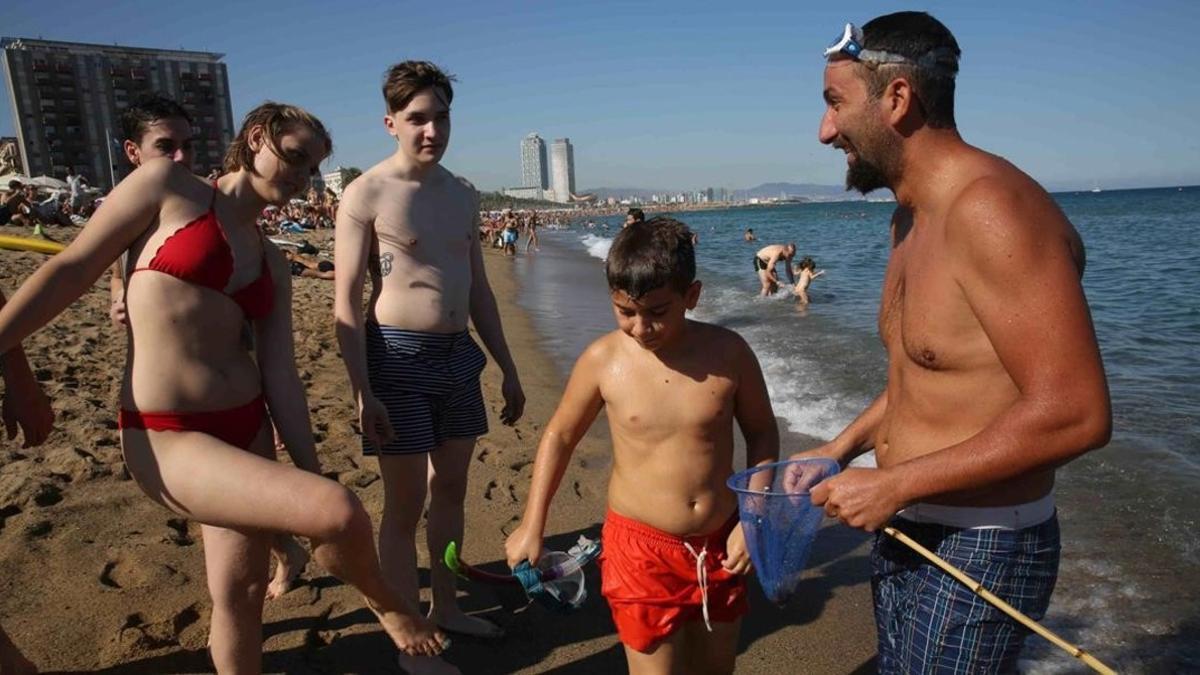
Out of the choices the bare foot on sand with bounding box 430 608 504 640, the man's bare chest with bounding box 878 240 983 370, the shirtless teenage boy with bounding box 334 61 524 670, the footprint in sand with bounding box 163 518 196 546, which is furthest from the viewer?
the footprint in sand with bounding box 163 518 196 546

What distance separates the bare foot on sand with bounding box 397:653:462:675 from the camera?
3.07m

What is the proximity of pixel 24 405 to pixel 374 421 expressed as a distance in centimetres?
117

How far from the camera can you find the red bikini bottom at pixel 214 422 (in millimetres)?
2234

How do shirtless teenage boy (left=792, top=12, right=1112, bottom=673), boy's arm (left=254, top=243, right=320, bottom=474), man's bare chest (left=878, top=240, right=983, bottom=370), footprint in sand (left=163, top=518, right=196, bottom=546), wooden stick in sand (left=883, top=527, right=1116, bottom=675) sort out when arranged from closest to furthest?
shirtless teenage boy (left=792, top=12, right=1112, bottom=673) → wooden stick in sand (left=883, top=527, right=1116, bottom=675) → man's bare chest (left=878, top=240, right=983, bottom=370) → boy's arm (left=254, top=243, right=320, bottom=474) → footprint in sand (left=163, top=518, right=196, bottom=546)

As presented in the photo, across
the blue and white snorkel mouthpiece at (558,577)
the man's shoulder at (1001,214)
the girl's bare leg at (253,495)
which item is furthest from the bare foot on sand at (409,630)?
the man's shoulder at (1001,214)

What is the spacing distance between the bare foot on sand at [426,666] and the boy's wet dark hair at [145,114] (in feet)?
9.85

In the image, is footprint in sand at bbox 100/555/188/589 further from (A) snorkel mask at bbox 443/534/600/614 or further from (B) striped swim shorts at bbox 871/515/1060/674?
(B) striped swim shorts at bbox 871/515/1060/674

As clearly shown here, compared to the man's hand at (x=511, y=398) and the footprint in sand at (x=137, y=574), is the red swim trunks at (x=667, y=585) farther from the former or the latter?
the footprint in sand at (x=137, y=574)

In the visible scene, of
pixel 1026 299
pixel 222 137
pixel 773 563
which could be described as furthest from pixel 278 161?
pixel 222 137

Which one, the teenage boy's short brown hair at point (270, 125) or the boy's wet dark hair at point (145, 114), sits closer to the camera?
the teenage boy's short brown hair at point (270, 125)

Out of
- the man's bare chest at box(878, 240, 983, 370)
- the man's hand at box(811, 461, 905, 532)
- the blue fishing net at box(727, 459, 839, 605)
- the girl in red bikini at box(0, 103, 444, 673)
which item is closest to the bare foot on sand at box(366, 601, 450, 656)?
the girl in red bikini at box(0, 103, 444, 673)

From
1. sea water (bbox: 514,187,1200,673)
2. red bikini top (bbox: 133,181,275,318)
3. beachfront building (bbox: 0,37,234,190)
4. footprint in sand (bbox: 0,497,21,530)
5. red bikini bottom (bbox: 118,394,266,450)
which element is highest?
beachfront building (bbox: 0,37,234,190)

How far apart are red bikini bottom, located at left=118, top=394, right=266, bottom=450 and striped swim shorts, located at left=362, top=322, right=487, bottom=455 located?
0.58 m

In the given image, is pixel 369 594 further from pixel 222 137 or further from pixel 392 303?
pixel 222 137
